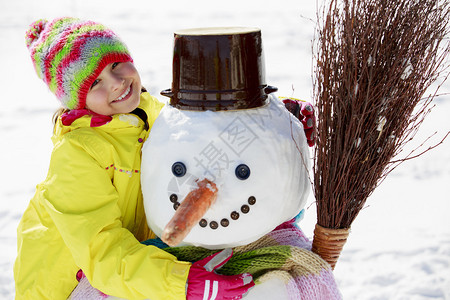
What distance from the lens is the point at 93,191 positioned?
133 cm

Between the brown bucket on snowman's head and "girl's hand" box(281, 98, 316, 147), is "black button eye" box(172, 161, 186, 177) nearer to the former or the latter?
the brown bucket on snowman's head

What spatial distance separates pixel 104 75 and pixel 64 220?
0.40 metres

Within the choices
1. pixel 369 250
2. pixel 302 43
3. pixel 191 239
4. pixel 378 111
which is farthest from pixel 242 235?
pixel 302 43

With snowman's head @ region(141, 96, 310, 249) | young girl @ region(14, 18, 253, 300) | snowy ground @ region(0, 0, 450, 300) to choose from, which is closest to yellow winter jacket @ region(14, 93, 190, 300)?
young girl @ region(14, 18, 253, 300)

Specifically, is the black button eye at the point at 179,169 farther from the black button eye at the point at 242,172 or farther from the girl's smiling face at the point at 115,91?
the girl's smiling face at the point at 115,91

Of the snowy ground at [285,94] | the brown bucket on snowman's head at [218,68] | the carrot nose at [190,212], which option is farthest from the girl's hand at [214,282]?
the snowy ground at [285,94]

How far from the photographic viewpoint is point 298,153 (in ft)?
4.33

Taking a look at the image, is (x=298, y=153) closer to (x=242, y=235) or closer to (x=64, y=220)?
(x=242, y=235)

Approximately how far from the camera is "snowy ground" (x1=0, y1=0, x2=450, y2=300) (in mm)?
2594

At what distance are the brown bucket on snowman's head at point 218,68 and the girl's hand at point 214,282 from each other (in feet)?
1.27

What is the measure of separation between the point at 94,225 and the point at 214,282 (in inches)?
13.1

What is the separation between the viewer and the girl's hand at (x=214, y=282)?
1.28m

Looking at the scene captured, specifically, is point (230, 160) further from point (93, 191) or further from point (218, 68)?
point (93, 191)

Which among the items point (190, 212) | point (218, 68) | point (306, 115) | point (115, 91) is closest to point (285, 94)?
point (306, 115)
